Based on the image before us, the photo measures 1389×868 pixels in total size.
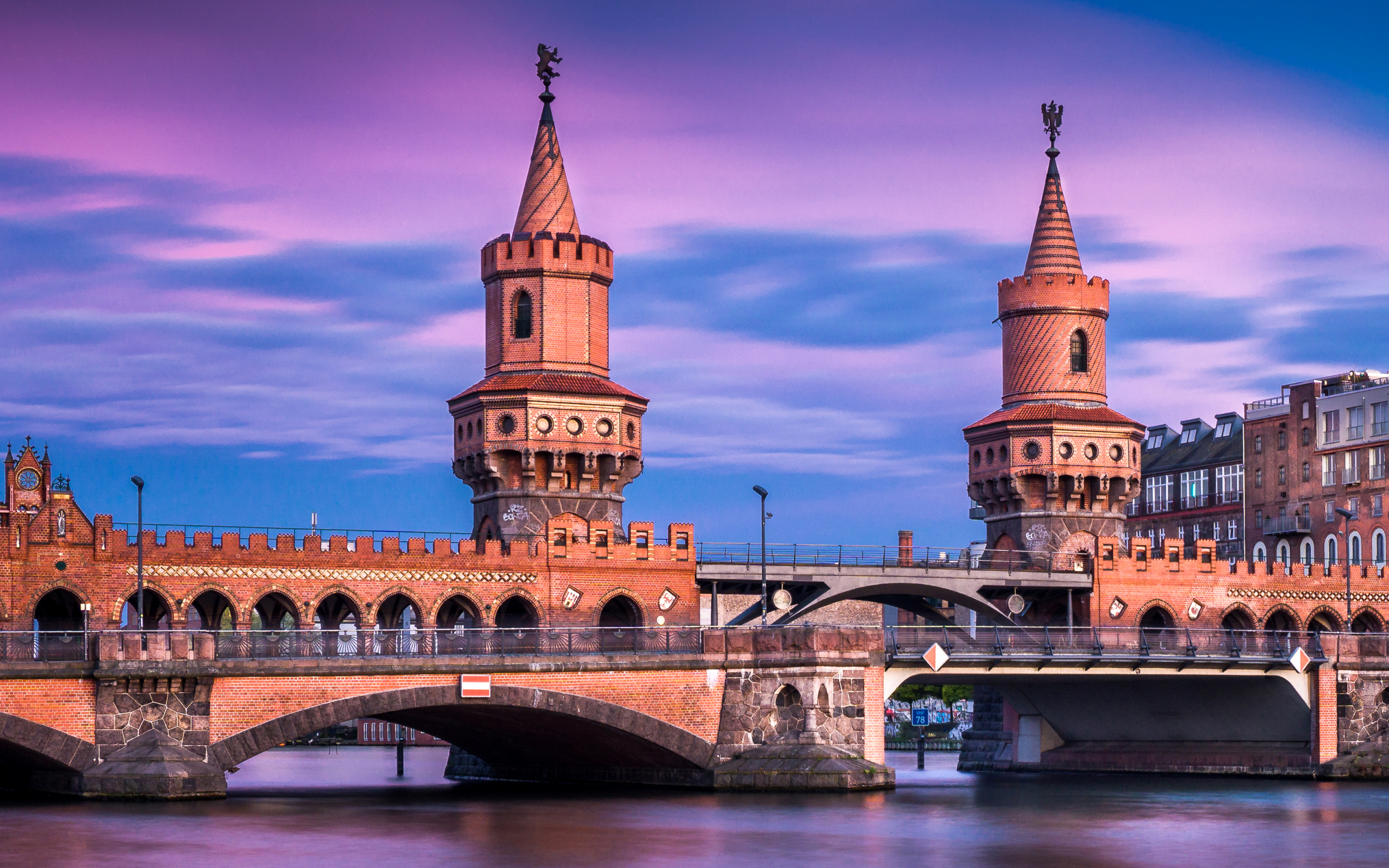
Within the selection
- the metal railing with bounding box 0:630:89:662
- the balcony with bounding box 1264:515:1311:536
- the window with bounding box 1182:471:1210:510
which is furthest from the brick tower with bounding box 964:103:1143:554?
the metal railing with bounding box 0:630:89:662

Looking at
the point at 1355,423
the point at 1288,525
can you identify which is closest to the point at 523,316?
the point at 1355,423

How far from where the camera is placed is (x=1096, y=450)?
300ft

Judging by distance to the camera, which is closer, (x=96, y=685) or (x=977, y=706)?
(x=96, y=685)

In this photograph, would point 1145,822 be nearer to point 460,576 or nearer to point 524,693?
point 524,693

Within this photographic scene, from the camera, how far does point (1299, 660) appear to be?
74562 millimetres

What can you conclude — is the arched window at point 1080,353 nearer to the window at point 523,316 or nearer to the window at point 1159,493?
the window at point 523,316

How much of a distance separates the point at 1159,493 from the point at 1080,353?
148 feet

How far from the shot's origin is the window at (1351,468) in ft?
367

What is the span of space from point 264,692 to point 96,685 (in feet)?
15.6

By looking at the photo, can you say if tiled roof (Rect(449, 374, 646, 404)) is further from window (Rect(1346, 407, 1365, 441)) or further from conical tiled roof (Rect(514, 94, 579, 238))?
window (Rect(1346, 407, 1365, 441))

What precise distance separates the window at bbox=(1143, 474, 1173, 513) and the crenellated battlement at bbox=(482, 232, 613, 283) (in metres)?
61.8

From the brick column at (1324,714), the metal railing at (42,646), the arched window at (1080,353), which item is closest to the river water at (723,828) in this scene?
the brick column at (1324,714)

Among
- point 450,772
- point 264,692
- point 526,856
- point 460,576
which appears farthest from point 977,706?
point 526,856

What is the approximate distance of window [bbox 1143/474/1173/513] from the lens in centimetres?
13362
